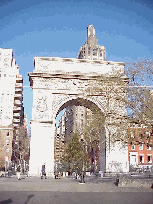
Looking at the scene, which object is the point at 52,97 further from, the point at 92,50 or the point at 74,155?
the point at 92,50

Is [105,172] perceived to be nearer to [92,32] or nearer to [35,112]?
[35,112]

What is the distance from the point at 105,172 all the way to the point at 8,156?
31232 mm

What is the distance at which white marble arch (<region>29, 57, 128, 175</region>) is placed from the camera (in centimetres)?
2525

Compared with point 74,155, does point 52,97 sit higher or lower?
higher

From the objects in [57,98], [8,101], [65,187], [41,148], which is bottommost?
[65,187]

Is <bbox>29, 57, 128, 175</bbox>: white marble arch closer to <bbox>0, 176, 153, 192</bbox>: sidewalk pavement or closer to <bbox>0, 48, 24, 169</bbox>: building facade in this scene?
<bbox>0, 176, 153, 192</bbox>: sidewalk pavement

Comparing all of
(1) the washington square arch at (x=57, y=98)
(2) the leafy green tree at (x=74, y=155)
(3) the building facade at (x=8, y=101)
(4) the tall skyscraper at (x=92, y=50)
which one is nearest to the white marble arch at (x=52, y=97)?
(1) the washington square arch at (x=57, y=98)

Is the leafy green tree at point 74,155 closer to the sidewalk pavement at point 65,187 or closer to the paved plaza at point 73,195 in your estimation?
the sidewalk pavement at point 65,187

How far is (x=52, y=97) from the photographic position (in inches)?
1038

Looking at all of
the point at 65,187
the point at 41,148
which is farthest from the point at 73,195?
the point at 41,148

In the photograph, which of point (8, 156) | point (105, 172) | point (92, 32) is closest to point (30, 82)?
point (105, 172)

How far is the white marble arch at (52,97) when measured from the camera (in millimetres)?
25250

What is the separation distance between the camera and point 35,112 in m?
26.0

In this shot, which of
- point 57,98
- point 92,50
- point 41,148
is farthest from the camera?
point 92,50
